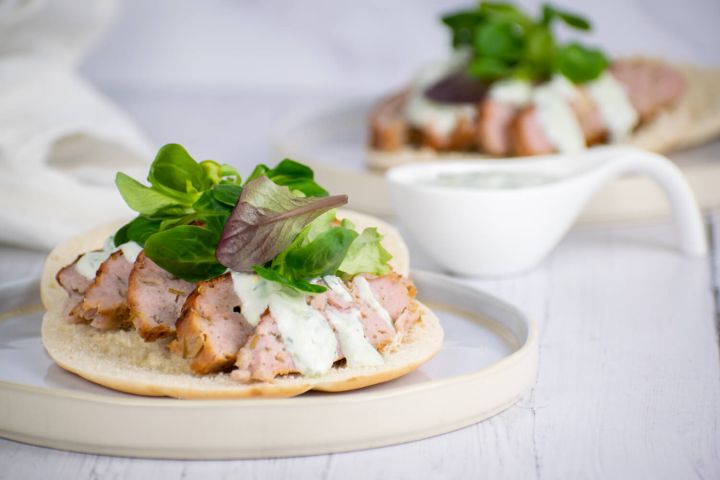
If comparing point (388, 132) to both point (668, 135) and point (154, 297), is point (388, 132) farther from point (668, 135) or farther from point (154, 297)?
point (154, 297)

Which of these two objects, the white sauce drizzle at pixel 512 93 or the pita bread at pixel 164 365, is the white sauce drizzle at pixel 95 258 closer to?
the pita bread at pixel 164 365

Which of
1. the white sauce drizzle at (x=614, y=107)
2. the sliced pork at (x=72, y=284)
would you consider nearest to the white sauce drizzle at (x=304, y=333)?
the sliced pork at (x=72, y=284)

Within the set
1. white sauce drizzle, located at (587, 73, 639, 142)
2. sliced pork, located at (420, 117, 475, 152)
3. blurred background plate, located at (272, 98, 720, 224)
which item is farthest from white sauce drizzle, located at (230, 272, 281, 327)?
white sauce drizzle, located at (587, 73, 639, 142)

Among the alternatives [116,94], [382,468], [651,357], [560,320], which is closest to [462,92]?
[560,320]

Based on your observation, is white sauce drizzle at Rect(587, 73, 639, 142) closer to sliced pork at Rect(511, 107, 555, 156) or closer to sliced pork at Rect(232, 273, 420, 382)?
sliced pork at Rect(511, 107, 555, 156)

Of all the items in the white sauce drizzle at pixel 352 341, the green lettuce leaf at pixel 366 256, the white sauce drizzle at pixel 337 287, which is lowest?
the white sauce drizzle at pixel 352 341
